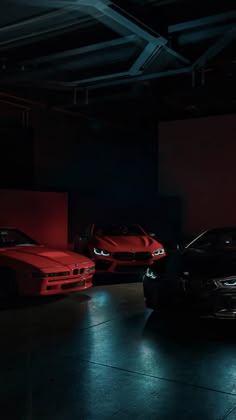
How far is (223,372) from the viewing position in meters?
3.78

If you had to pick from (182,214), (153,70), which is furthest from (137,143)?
(153,70)

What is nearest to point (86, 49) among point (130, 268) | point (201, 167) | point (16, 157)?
point (16, 157)

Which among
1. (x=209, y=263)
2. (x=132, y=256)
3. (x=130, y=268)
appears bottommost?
(x=130, y=268)

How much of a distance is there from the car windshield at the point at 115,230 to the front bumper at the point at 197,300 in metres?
4.46

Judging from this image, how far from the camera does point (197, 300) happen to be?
4762 mm

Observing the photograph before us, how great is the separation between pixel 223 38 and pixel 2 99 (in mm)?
6796

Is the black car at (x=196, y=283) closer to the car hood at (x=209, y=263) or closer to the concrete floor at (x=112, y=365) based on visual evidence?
the car hood at (x=209, y=263)

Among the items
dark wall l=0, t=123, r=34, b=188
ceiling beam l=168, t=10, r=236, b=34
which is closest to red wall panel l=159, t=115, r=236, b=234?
dark wall l=0, t=123, r=34, b=188

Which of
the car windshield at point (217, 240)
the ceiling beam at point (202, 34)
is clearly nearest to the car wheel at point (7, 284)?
the car windshield at point (217, 240)

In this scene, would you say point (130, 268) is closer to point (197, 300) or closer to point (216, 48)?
point (197, 300)

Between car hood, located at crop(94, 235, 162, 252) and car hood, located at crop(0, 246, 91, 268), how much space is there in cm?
167

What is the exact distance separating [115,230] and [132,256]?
141 cm

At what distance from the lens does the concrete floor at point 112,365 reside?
3070mm

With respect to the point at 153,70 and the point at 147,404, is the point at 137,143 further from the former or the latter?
the point at 147,404
